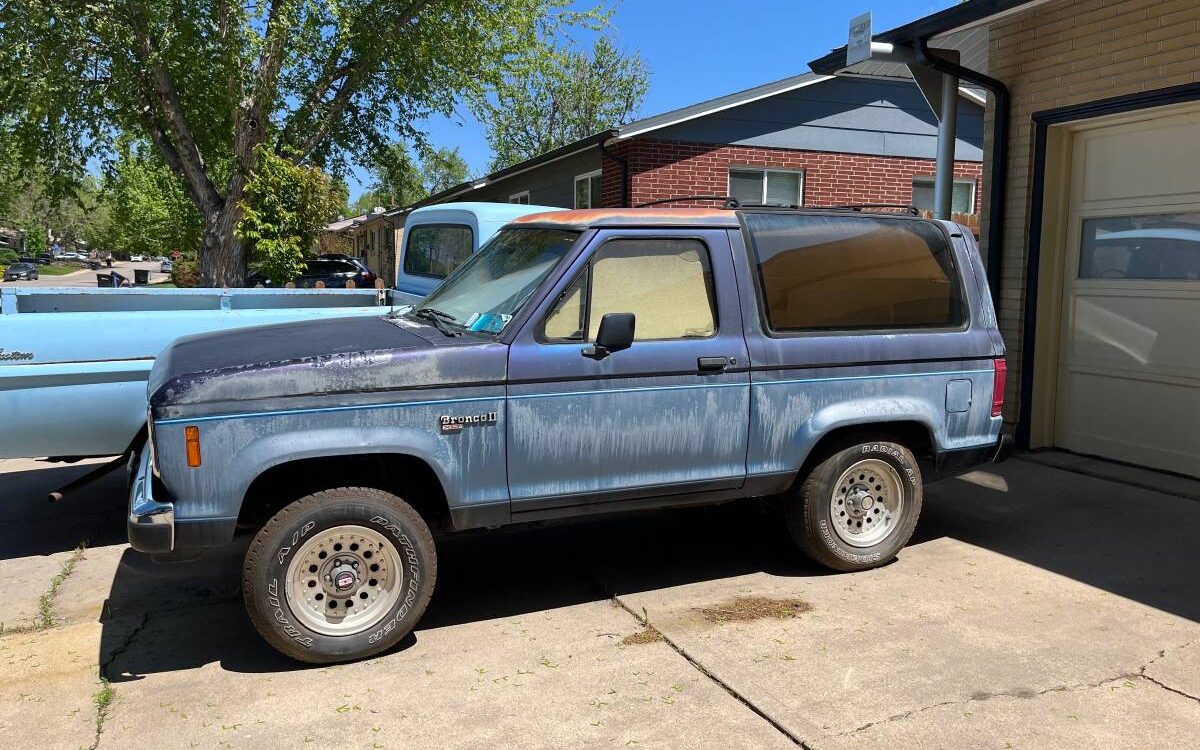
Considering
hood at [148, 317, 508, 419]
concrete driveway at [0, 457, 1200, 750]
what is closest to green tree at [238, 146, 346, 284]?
concrete driveway at [0, 457, 1200, 750]

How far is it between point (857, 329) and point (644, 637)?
2.00m

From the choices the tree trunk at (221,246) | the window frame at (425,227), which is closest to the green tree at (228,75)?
the tree trunk at (221,246)

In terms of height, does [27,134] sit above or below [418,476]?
above

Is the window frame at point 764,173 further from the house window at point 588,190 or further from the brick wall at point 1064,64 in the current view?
the brick wall at point 1064,64

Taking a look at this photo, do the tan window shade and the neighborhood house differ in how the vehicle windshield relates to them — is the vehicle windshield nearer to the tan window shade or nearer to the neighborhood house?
the tan window shade

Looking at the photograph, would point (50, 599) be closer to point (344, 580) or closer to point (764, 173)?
point (344, 580)

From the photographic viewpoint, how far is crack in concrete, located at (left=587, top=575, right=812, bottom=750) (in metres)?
3.41

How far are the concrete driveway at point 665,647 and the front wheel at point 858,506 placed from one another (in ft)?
0.52

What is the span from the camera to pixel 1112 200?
23.7 ft

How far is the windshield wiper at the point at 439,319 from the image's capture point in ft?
14.5

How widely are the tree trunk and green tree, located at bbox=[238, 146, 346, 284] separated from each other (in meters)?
0.56

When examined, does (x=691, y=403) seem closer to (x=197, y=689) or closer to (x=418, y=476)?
(x=418, y=476)

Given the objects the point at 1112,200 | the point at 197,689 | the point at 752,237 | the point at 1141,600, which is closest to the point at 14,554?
the point at 197,689

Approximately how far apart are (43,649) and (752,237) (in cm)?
399
